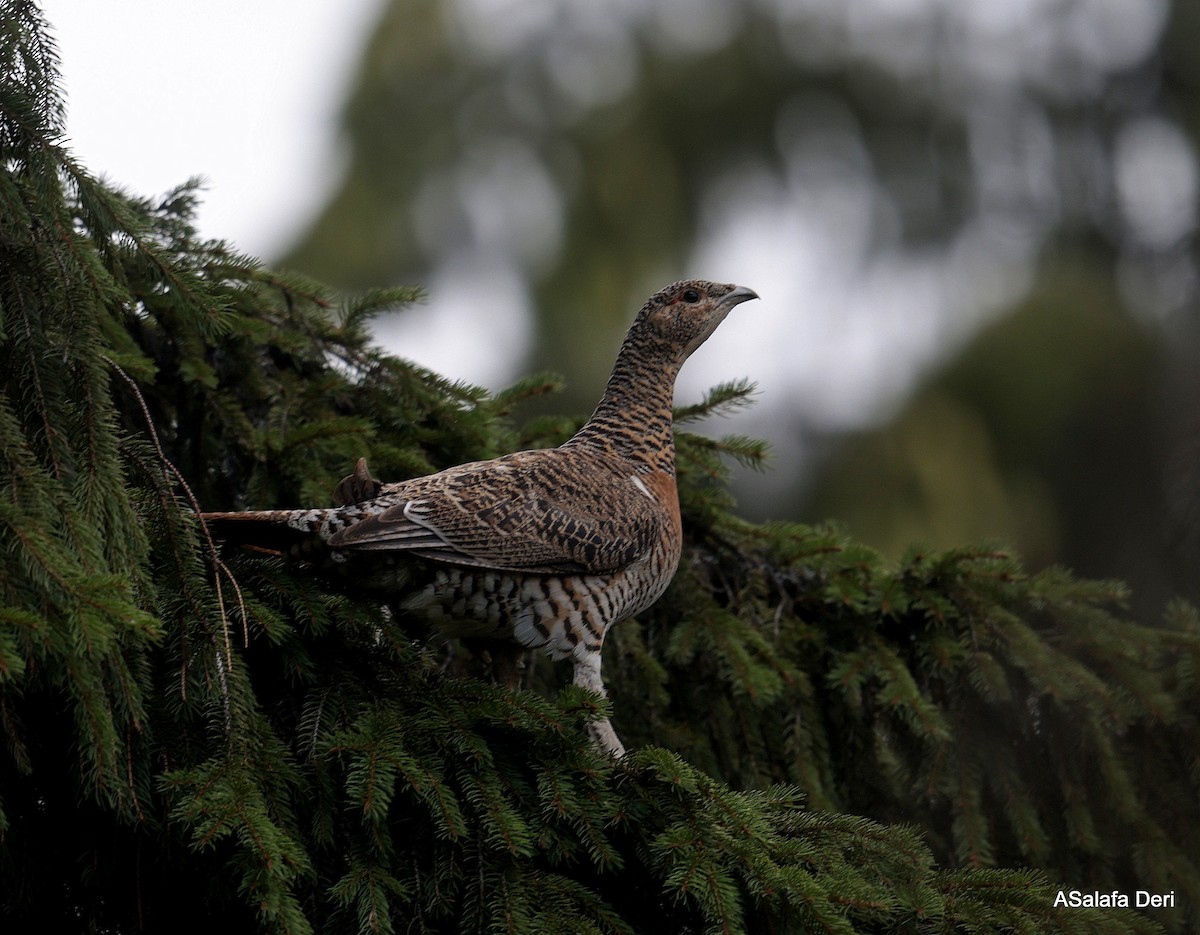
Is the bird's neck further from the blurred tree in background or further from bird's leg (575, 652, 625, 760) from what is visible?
the blurred tree in background

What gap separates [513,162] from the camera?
1142 centimetres

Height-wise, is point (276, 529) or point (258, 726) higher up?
point (276, 529)

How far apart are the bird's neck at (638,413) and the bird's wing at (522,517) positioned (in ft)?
0.64

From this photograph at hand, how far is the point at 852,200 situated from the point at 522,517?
8.15 metres

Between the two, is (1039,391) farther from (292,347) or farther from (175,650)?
(175,650)

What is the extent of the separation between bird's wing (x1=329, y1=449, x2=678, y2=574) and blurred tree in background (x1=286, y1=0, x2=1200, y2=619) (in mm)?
4968

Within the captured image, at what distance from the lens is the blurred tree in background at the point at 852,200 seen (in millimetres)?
Result: 8516

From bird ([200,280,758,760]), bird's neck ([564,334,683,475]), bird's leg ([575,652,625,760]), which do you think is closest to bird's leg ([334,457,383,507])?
bird ([200,280,758,760])

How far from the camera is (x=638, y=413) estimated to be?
13.4 feet

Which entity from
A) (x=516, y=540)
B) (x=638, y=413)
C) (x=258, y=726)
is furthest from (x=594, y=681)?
(x=258, y=726)

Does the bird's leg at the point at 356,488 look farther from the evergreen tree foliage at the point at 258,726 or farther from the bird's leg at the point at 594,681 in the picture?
the bird's leg at the point at 594,681

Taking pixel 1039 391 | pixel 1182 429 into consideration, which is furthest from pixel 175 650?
pixel 1039 391

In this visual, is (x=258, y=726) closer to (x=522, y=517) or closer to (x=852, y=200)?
(x=522, y=517)

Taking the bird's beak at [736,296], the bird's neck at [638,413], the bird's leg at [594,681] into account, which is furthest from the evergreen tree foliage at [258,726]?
the bird's beak at [736,296]
